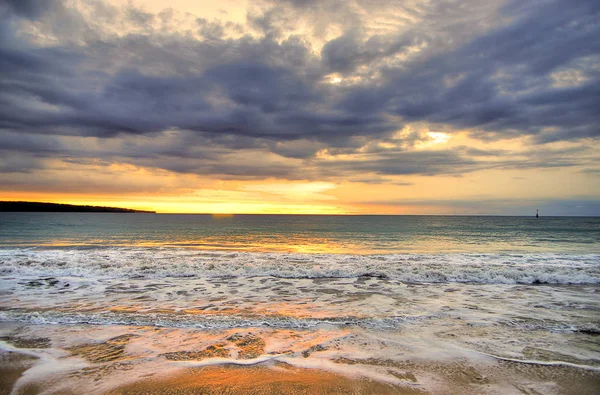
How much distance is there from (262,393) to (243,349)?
1891 millimetres

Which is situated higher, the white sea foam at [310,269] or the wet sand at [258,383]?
the wet sand at [258,383]

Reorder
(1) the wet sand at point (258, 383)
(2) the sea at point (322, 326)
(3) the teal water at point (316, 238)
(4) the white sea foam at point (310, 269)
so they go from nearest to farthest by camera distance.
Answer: (1) the wet sand at point (258, 383)
(2) the sea at point (322, 326)
(4) the white sea foam at point (310, 269)
(3) the teal water at point (316, 238)

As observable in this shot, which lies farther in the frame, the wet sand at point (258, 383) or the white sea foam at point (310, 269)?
the white sea foam at point (310, 269)

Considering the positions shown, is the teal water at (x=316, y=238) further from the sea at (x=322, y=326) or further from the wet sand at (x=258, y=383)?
the wet sand at (x=258, y=383)

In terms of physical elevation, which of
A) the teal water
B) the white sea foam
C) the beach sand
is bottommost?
the teal water

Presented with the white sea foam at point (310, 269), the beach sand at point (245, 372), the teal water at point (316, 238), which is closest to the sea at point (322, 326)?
the beach sand at point (245, 372)

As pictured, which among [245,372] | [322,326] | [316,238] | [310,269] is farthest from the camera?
[316,238]

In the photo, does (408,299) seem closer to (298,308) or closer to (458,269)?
(298,308)

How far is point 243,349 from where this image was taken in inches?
264

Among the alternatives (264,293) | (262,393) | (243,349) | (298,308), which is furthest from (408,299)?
(262,393)

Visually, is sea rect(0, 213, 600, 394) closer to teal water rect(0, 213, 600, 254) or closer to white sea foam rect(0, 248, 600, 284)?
white sea foam rect(0, 248, 600, 284)

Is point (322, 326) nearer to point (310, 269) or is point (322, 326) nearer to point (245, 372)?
point (245, 372)

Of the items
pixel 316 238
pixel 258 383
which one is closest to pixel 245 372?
pixel 258 383

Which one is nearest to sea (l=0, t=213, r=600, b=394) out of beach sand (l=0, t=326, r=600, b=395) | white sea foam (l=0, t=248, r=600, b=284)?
beach sand (l=0, t=326, r=600, b=395)
